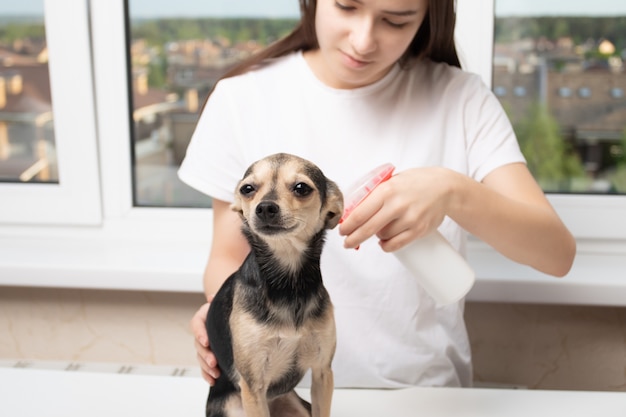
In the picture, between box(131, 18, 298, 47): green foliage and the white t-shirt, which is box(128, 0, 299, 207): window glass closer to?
box(131, 18, 298, 47): green foliage

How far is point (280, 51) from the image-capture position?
1.14 m

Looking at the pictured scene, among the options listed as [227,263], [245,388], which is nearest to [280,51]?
[227,263]

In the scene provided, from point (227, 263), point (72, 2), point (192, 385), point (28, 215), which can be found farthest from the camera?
point (28, 215)

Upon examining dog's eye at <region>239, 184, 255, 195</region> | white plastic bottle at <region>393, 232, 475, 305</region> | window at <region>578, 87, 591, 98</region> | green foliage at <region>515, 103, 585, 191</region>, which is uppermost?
window at <region>578, 87, 591, 98</region>

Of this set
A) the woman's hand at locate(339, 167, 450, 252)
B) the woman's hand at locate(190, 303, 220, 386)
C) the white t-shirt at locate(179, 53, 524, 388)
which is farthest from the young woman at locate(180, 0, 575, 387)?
the woman's hand at locate(339, 167, 450, 252)

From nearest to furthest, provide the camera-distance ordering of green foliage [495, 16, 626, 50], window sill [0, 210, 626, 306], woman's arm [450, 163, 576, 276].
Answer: woman's arm [450, 163, 576, 276], window sill [0, 210, 626, 306], green foliage [495, 16, 626, 50]

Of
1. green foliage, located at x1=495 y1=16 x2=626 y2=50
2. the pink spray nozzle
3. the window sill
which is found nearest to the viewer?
the pink spray nozzle

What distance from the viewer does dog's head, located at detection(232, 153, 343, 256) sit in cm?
61

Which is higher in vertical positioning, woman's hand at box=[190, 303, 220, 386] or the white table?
woman's hand at box=[190, 303, 220, 386]

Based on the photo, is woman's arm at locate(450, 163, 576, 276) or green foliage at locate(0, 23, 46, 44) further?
green foliage at locate(0, 23, 46, 44)

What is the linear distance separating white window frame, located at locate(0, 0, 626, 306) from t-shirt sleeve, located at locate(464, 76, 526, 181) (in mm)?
223

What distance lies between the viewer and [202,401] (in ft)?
2.99

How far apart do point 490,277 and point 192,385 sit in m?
0.57

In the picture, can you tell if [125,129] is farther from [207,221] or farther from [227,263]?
[227,263]
